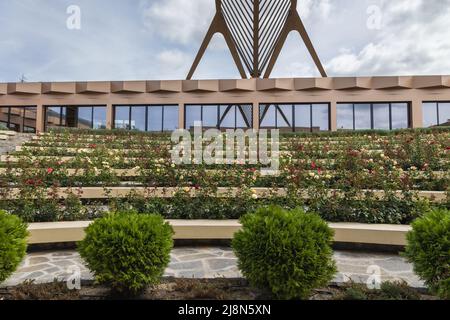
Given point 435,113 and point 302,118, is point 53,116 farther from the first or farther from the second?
point 435,113

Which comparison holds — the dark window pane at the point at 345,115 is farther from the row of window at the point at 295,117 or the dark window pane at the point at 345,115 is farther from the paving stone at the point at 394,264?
the paving stone at the point at 394,264

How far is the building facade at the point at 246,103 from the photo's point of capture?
70.2 ft

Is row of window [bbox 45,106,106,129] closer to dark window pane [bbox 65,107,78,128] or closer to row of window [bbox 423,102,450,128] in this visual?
dark window pane [bbox 65,107,78,128]

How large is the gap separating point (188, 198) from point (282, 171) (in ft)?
8.12

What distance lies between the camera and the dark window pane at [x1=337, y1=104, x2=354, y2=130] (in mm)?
22250

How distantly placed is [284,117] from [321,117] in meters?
2.94

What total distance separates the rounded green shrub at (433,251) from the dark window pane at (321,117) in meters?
20.7

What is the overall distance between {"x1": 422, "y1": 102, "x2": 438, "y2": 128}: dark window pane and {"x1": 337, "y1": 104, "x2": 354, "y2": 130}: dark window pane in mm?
5315

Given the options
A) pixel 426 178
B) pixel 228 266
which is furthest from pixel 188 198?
pixel 426 178

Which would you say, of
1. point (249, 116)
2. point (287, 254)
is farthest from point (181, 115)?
point (287, 254)

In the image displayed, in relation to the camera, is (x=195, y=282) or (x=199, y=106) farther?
(x=199, y=106)

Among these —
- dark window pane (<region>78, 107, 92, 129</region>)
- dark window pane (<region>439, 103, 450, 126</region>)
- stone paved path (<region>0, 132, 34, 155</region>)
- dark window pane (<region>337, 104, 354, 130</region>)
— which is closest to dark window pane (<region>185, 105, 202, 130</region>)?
dark window pane (<region>78, 107, 92, 129</region>)
